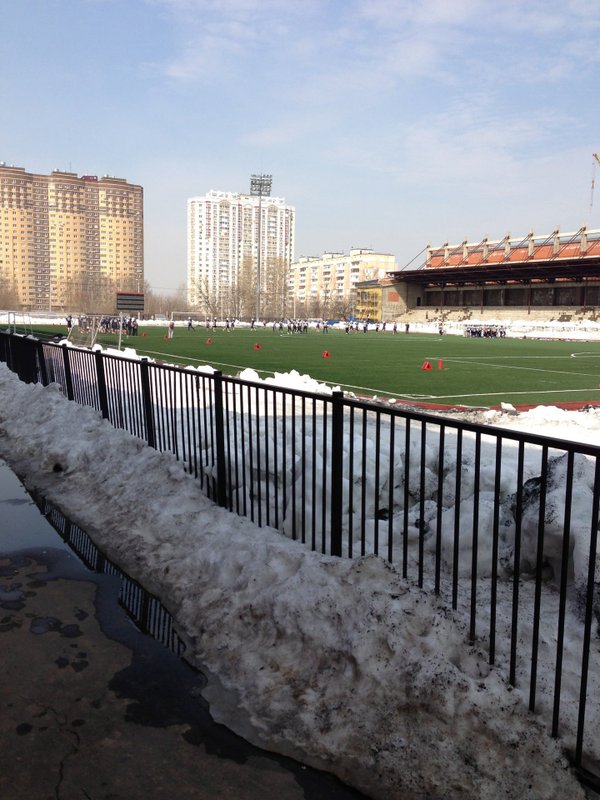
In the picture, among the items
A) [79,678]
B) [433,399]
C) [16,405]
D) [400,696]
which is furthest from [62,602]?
[433,399]

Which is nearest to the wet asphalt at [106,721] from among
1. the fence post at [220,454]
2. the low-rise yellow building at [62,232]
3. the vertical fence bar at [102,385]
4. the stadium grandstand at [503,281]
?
the fence post at [220,454]

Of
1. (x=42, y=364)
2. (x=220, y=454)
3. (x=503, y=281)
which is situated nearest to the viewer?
(x=220, y=454)

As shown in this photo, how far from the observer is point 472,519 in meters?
4.66

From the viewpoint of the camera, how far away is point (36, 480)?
7574mm

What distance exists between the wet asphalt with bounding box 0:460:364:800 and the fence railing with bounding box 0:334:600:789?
1106 mm

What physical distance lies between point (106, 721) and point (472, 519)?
2692 millimetres

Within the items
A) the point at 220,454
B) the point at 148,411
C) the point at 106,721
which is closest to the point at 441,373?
the point at 148,411

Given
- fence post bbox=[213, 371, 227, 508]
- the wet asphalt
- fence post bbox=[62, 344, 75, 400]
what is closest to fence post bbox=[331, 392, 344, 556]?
the wet asphalt

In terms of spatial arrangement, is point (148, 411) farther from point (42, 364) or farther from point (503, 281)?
point (503, 281)

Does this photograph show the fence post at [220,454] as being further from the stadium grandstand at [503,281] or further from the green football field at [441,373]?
the stadium grandstand at [503,281]

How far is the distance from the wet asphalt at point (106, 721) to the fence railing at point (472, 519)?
1106mm

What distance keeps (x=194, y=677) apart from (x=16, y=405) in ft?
28.6

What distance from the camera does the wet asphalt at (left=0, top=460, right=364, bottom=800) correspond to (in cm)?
279

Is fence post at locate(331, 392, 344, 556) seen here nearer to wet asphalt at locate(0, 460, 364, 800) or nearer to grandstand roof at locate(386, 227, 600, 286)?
wet asphalt at locate(0, 460, 364, 800)
